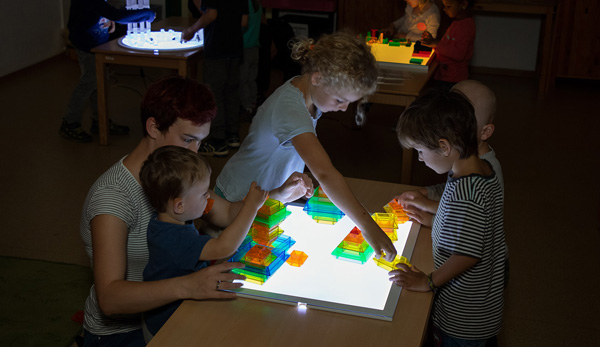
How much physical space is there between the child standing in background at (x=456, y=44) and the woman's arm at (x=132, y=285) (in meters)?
3.28

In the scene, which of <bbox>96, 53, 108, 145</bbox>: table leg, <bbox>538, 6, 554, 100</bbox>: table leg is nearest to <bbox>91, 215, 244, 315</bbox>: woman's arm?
<bbox>96, 53, 108, 145</bbox>: table leg

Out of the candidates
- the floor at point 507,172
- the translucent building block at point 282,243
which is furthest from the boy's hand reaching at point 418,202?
the floor at point 507,172

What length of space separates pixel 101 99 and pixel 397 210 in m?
3.19

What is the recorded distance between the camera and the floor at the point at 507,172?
10.5ft

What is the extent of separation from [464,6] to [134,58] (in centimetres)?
230

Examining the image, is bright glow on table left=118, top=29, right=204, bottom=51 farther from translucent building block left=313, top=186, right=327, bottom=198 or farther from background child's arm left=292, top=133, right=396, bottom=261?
background child's arm left=292, top=133, right=396, bottom=261

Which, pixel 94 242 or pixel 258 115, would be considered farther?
pixel 258 115

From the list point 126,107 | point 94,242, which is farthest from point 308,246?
point 126,107

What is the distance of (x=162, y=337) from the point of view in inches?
59.7

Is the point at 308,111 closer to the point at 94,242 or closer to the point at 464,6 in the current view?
the point at 94,242

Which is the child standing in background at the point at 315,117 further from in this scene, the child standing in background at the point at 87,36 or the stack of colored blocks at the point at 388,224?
the child standing in background at the point at 87,36

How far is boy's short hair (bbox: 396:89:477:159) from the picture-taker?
1797 mm

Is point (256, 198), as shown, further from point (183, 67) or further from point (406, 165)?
point (183, 67)

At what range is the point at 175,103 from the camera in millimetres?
1855
